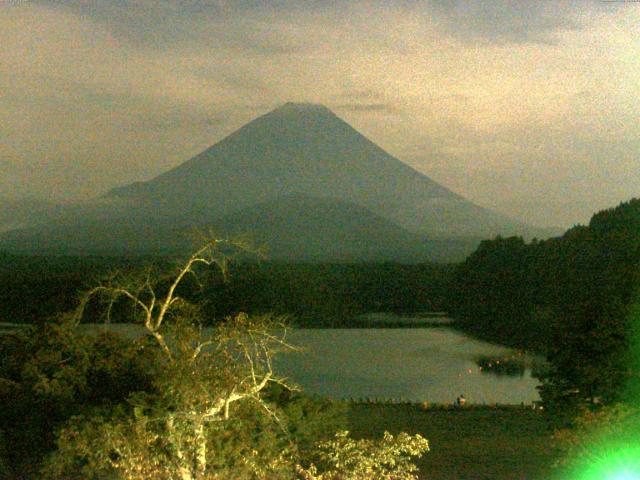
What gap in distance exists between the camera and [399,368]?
99.0 ft

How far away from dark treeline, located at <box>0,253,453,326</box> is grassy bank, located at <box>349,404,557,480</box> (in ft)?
59.0

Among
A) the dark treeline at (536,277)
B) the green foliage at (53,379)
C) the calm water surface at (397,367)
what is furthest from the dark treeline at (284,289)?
the green foliage at (53,379)

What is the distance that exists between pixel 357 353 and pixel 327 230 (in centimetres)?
6123

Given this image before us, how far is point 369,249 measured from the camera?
291 feet

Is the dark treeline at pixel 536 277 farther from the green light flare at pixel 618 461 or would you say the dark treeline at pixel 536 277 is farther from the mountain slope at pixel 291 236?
the mountain slope at pixel 291 236

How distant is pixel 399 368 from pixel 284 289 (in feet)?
54.7

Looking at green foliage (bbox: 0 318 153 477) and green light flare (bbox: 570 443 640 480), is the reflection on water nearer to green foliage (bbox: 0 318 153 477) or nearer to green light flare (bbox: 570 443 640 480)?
green foliage (bbox: 0 318 153 477)

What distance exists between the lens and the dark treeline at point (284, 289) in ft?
127

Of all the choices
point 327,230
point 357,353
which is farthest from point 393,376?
point 327,230

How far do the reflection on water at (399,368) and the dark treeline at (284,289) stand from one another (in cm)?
327

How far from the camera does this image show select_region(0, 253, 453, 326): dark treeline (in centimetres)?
3884

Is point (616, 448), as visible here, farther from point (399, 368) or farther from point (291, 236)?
point (291, 236)

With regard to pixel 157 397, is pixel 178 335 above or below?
above

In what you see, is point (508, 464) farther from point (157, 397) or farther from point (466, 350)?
point (466, 350)
